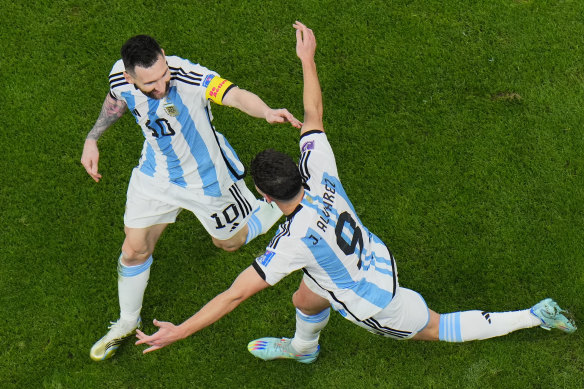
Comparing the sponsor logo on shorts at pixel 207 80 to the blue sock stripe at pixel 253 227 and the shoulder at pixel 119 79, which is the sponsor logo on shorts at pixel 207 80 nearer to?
the shoulder at pixel 119 79

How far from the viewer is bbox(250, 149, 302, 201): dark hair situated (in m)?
4.27

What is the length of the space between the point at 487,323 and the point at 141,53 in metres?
3.12

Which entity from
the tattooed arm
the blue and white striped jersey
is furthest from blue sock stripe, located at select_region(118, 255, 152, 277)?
the blue and white striped jersey

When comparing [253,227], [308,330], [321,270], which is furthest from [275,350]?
[321,270]

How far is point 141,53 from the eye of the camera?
474 centimetres

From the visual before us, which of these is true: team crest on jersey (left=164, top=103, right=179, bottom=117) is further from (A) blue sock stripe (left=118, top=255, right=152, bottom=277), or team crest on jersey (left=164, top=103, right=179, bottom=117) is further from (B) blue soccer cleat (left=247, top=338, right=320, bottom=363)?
(B) blue soccer cleat (left=247, top=338, right=320, bottom=363)

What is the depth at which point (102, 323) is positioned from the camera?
617 cm

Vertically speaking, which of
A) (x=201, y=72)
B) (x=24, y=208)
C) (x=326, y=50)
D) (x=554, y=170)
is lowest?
(x=24, y=208)

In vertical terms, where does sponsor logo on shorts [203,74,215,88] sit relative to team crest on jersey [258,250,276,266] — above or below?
above

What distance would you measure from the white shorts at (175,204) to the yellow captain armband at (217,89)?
811 mm

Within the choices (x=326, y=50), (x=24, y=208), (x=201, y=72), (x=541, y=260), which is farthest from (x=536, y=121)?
(x=24, y=208)

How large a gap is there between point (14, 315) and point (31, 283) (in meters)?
0.30

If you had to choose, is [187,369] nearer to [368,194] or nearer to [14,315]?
[14,315]

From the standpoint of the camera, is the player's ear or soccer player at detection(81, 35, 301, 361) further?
soccer player at detection(81, 35, 301, 361)
